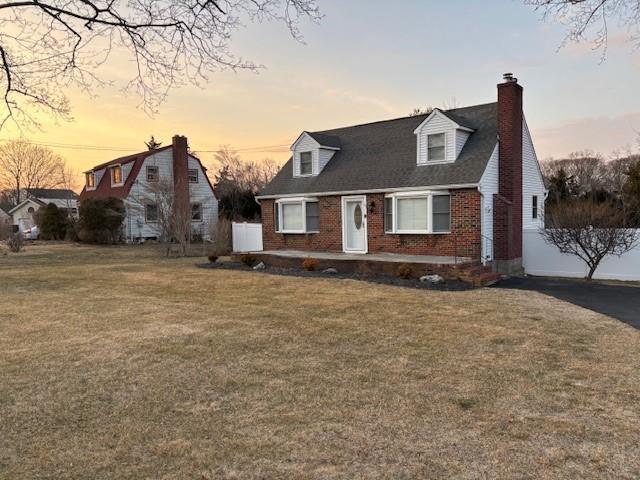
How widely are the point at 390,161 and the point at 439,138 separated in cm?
206

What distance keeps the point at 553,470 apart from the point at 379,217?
13.2 metres

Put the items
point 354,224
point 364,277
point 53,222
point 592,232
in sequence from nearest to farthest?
point 592,232 < point 364,277 < point 354,224 < point 53,222

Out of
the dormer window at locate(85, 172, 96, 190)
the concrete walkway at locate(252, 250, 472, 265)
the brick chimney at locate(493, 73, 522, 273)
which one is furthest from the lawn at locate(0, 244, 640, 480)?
the dormer window at locate(85, 172, 96, 190)

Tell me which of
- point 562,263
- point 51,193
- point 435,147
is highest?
point 51,193

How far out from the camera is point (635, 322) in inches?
303

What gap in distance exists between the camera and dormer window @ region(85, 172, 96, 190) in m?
34.5

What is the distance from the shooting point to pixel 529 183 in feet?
53.2

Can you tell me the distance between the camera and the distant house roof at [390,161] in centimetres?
1462

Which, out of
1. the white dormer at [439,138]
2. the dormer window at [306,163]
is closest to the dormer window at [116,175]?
the dormer window at [306,163]

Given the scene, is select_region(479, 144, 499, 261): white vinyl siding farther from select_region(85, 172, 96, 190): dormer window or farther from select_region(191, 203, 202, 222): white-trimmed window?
select_region(85, 172, 96, 190): dormer window

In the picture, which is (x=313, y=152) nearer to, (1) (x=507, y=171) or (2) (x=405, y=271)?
(1) (x=507, y=171)

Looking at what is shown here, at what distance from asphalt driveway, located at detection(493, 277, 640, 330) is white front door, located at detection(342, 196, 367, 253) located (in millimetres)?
5174

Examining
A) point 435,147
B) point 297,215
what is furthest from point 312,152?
point 435,147

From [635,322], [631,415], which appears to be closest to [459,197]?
[635,322]
